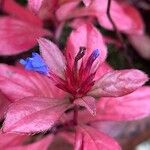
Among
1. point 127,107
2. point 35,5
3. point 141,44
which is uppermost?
point 35,5

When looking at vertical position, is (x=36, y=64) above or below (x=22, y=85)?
Result: above

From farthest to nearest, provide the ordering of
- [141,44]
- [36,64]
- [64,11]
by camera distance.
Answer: [141,44]
[64,11]
[36,64]

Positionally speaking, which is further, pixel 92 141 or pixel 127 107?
pixel 127 107

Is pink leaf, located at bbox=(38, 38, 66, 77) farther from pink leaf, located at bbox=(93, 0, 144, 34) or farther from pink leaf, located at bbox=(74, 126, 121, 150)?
pink leaf, located at bbox=(93, 0, 144, 34)

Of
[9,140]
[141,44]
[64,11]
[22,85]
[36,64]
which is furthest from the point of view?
[141,44]

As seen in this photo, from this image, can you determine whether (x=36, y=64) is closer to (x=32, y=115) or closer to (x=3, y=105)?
(x=32, y=115)

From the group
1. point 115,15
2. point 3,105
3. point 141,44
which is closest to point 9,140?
point 3,105

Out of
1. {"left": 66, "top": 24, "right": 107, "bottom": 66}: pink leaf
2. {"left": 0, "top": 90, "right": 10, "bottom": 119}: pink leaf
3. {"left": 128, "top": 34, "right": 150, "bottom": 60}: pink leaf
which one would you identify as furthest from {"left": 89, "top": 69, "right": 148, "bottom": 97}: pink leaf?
{"left": 128, "top": 34, "right": 150, "bottom": 60}: pink leaf
